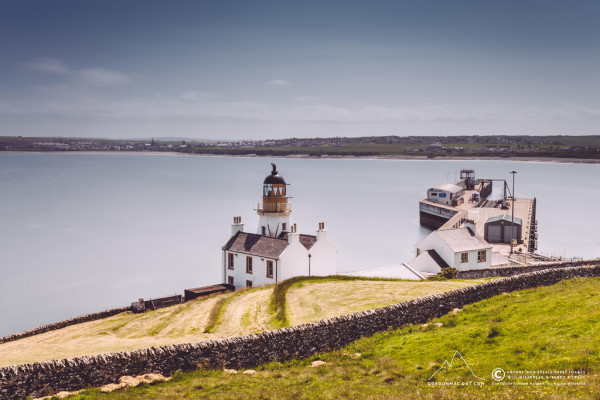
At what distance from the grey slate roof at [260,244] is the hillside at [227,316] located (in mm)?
4183

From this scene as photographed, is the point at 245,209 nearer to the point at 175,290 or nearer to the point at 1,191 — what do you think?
the point at 175,290

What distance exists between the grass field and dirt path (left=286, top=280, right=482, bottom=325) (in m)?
6.72

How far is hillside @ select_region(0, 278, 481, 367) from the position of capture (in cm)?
2202

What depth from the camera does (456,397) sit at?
10.4 metres

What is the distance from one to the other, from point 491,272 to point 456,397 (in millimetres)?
23191

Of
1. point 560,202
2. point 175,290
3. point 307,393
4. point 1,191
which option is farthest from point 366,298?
point 1,191

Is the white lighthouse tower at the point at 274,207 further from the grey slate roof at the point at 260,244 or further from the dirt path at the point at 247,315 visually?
the dirt path at the point at 247,315

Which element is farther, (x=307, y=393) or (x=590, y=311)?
(x=590, y=311)

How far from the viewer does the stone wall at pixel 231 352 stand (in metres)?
12.0

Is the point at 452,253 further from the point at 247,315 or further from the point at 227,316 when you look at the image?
the point at 227,316

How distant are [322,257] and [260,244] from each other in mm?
4580

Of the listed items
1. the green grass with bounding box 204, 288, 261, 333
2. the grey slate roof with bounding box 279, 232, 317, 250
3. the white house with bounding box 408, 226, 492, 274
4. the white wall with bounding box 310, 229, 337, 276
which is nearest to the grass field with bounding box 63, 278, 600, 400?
the green grass with bounding box 204, 288, 261, 333

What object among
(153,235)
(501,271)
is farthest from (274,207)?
(153,235)

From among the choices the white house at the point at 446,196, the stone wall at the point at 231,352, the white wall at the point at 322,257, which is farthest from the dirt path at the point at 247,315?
the white house at the point at 446,196
